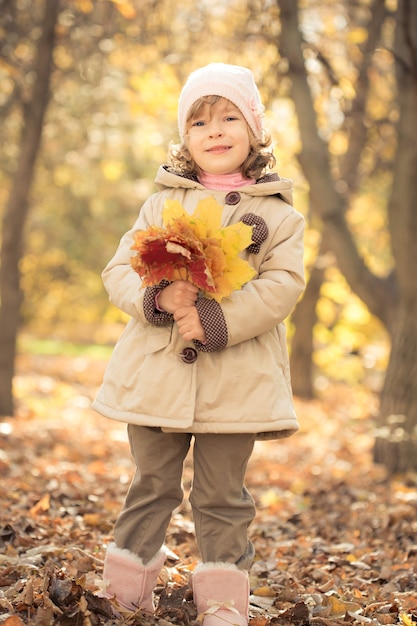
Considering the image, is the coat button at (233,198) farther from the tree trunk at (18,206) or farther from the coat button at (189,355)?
the tree trunk at (18,206)

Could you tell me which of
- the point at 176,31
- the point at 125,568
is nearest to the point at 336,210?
the point at 176,31

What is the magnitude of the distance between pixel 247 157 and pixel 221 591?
1.57 meters

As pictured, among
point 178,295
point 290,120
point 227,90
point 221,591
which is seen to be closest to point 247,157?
point 227,90

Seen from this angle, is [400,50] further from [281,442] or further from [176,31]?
[281,442]

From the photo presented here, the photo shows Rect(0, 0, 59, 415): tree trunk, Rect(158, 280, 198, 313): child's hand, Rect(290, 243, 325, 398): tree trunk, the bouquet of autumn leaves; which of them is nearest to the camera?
the bouquet of autumn leaves

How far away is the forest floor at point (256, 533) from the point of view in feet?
9.79

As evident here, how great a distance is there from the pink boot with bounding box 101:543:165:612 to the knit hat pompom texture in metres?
1.60

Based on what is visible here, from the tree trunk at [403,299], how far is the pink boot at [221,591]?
11.8 ft

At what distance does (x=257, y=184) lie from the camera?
298 centimetres

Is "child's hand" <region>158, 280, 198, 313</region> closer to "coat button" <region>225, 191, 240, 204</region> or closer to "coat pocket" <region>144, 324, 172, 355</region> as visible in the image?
"coat pocket" <region>144, 324, 172, 355</region>

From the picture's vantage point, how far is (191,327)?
277 cm

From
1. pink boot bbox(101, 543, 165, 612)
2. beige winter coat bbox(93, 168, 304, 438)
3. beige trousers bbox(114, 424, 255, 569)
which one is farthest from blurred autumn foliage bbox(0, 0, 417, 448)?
pink boot bbox(101, 543, 165, 612)

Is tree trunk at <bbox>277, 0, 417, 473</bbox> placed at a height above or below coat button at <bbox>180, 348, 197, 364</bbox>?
above

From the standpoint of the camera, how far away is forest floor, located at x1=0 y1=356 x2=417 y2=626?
298 cm
